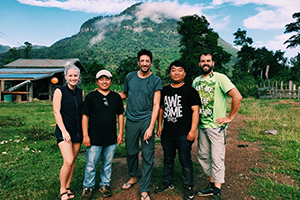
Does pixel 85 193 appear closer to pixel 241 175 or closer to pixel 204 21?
pixel 241 175

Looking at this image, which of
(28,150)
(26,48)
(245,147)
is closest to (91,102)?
(28,150)

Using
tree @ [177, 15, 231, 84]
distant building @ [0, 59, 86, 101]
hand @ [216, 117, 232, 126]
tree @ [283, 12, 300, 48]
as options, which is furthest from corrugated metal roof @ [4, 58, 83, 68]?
tree @ [283, 12, 300, 48]

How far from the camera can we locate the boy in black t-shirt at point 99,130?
2797 millimetres

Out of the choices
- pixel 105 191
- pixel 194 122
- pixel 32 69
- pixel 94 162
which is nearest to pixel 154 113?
pixel 194 122

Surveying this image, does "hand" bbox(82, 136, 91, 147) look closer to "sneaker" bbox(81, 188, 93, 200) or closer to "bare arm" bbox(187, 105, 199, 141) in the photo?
"sneaker" bbox(81, 188, 93, 200)

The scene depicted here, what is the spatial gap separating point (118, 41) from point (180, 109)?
139 metres

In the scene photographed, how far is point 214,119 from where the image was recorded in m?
2.90

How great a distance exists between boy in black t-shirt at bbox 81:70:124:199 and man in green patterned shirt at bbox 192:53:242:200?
1461mm

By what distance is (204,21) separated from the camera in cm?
3669

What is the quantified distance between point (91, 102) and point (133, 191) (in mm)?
1643

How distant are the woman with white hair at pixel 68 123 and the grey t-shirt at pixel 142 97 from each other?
2.69 ft

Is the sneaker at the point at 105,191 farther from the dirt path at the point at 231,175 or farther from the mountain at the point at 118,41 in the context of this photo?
the mountain at the point at 118,41

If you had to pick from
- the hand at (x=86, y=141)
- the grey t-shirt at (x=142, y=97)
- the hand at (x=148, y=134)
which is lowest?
the hand at (x=86, y=141)

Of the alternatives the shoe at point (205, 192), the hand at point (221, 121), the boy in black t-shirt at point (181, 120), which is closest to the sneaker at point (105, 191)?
the boy in black t-shirt at point (181, 120)
